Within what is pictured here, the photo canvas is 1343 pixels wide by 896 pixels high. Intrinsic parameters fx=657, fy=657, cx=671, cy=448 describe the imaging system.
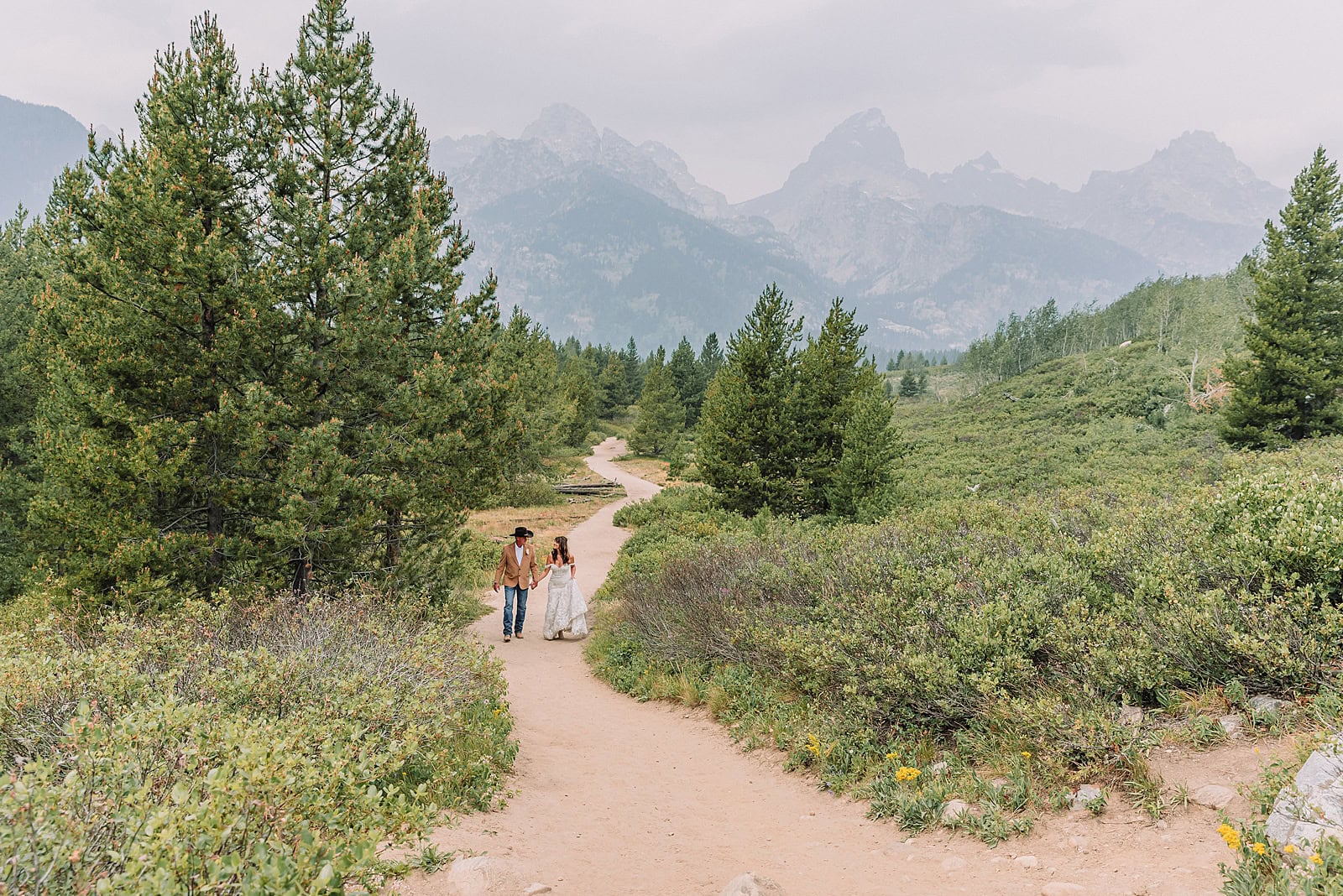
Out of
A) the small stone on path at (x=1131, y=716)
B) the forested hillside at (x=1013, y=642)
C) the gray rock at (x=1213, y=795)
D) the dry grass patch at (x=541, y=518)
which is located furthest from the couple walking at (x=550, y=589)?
the gray rock at (x=1213, y=795)

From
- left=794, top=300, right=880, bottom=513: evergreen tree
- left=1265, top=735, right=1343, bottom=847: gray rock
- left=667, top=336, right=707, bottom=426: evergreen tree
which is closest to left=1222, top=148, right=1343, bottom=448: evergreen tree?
left=794, top=300, right=880, bottom=513: evergreen tree

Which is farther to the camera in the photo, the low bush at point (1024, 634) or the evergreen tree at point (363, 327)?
the evergreen tree at point (363, 327)

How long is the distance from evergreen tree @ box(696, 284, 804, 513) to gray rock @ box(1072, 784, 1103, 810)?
14.7 meters

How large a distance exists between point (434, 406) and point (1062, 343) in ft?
329

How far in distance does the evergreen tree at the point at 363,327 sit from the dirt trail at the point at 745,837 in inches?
185

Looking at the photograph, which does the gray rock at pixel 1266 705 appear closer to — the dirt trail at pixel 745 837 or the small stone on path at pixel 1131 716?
the dirt trail at pixel 745 837

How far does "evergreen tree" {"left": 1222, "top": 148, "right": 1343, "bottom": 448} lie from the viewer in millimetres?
23312

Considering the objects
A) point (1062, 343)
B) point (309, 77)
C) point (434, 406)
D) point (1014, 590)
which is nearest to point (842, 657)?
point (1014, 590)

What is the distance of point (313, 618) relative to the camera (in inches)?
278

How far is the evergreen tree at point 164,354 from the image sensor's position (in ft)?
27.7

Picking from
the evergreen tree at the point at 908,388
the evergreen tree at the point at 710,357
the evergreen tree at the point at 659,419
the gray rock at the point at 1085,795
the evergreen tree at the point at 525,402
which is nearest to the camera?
the gray rock at the point at 1085,795

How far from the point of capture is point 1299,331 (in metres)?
23.2

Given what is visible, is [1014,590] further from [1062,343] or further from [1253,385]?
[1062,343]

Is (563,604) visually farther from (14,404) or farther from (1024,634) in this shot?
(14,404)
